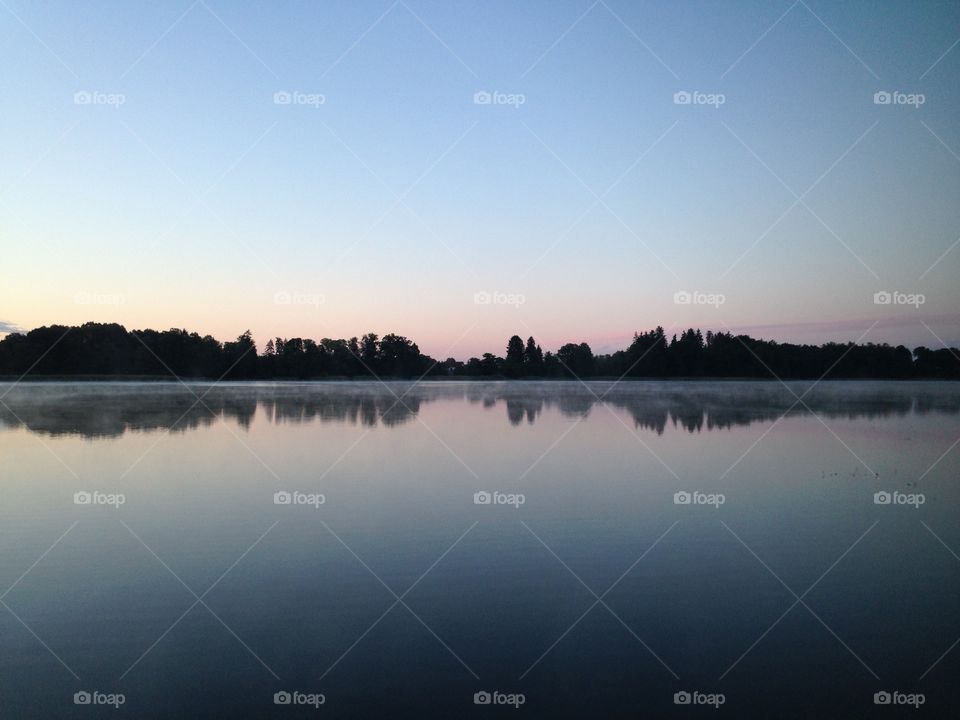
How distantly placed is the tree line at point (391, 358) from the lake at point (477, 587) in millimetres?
79427

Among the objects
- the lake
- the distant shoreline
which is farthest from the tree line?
the lake

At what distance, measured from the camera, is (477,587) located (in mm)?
8898

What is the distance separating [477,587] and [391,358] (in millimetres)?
92548

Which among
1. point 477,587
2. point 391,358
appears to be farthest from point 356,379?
point 477,587

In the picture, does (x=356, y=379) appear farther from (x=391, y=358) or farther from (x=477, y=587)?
(x=477, y=587)

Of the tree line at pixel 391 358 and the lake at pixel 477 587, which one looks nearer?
the lake at pixel 477 587

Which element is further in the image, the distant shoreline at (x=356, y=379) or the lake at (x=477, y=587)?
the distant shoreline at (x=356, y=379)

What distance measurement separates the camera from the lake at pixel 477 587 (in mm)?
6504

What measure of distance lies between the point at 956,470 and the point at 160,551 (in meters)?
19.8

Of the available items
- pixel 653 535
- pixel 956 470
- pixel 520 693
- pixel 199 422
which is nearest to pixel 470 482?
pixel 653 535

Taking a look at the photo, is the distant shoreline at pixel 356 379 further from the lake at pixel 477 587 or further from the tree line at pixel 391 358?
the lake at pixel 477 587

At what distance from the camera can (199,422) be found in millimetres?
29469

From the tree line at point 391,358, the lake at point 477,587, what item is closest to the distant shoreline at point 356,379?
the tree line at point 391,358

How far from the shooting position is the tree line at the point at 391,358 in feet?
326
